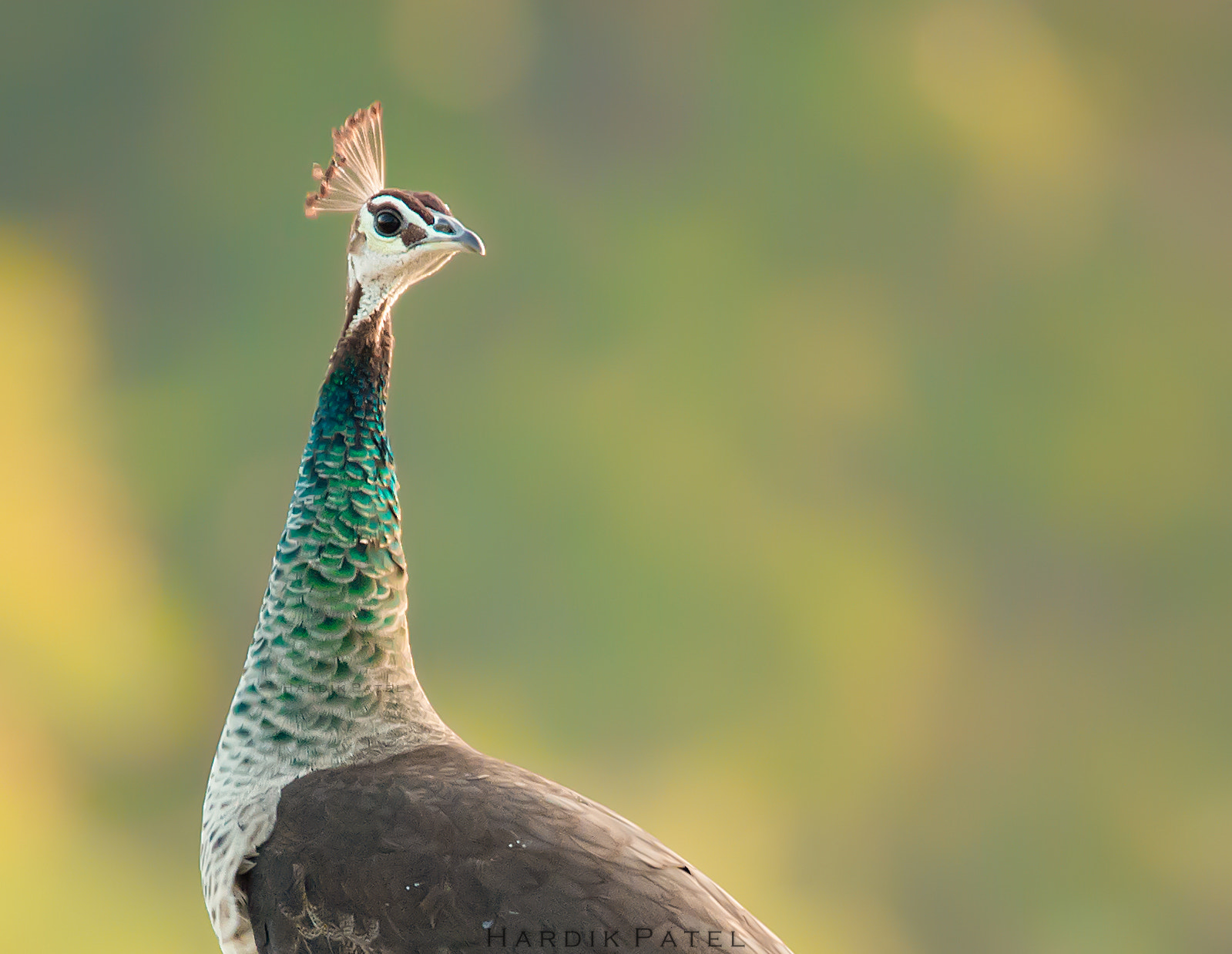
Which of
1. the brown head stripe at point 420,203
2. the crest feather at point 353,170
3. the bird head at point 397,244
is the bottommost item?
the bird head at point 397,244

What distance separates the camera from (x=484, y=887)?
1.09 m

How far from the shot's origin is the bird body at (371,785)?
1.08 meters

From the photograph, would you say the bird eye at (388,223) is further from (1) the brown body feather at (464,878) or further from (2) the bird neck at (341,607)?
(1) the brown body feather at (464,878)

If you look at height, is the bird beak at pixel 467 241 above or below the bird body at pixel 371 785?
above

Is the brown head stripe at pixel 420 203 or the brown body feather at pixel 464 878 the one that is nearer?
the brown body feather at pixel 464 878

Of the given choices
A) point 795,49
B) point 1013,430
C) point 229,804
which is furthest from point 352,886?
point 795,49

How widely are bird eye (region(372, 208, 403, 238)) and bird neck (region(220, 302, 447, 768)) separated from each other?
0.08 m

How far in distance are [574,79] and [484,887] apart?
10.1ft

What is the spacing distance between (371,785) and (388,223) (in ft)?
1.96

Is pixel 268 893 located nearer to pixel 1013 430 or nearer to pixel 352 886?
pixel 352 886

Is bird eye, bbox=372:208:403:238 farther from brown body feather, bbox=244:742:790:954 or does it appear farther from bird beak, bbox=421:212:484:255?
brown body feather, bbox=244:742:790:954

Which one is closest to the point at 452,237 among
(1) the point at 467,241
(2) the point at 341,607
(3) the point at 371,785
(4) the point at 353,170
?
(1) the point at 467,241

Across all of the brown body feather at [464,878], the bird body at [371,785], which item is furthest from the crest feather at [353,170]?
the brown body feather at [464,878]

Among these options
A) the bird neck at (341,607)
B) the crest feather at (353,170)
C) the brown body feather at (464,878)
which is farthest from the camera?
the crest feather at (353,170)
